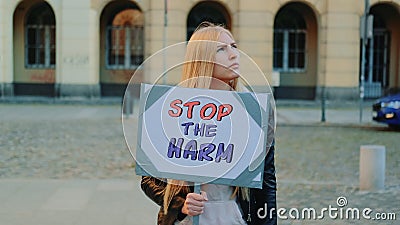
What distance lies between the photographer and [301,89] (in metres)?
29.0

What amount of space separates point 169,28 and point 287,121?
8.41 m

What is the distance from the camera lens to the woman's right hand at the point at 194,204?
9.84 ft

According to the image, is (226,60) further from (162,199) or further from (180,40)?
(180,40)

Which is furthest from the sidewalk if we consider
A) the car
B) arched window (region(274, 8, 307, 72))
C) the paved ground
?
arched window (region(274, 8, 307, 72))

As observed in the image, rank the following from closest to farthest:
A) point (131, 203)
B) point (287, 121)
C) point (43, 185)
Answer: point (131, 203) → point (43, 185) → point (287, 121)

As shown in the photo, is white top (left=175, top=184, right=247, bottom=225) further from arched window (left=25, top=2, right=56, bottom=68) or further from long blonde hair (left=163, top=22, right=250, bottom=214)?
arched window (left=25, top=2, right=56, bottom=68)

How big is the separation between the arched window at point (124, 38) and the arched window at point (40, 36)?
8.01 ft

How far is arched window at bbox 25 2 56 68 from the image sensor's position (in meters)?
29.2

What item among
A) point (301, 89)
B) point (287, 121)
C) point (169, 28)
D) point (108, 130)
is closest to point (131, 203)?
point (108, 130)

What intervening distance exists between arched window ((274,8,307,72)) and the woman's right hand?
Answer: 2667 centimetres

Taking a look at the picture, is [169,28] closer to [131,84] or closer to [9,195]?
[9,195]

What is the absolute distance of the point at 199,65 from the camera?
3.09m

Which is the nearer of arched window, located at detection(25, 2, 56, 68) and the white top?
the white top

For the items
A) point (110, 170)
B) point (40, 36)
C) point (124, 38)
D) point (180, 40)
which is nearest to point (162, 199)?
point (110, 170)
